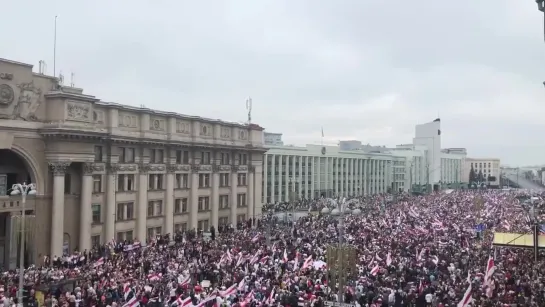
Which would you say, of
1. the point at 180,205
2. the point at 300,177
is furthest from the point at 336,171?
the point at 180,205

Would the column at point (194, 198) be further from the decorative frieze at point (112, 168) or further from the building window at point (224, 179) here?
the decorative frieze at point (112, 168)

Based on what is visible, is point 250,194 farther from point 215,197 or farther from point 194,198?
point 194,198

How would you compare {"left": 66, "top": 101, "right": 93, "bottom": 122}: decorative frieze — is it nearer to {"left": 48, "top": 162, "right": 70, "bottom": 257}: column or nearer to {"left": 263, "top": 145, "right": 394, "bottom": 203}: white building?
{"left": 48, "top": 162, "right": 70, "bottom": 257}: column

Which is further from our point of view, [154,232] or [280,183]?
[280,183]

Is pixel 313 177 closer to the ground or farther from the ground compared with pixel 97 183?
closer to the ground

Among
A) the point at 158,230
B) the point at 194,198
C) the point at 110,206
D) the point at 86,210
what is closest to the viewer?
the point at 86,210

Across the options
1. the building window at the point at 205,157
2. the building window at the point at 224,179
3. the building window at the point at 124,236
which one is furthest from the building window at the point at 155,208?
the building window at the point at 224,179

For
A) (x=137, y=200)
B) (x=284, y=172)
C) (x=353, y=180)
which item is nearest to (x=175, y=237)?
(x=137, y=200)

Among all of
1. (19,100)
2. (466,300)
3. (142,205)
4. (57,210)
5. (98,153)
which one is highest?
(19,100)

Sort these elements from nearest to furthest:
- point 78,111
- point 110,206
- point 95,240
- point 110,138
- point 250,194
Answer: point 78,111 < point 95,240 < point 110,138 < point 110,206 < point 250,194
